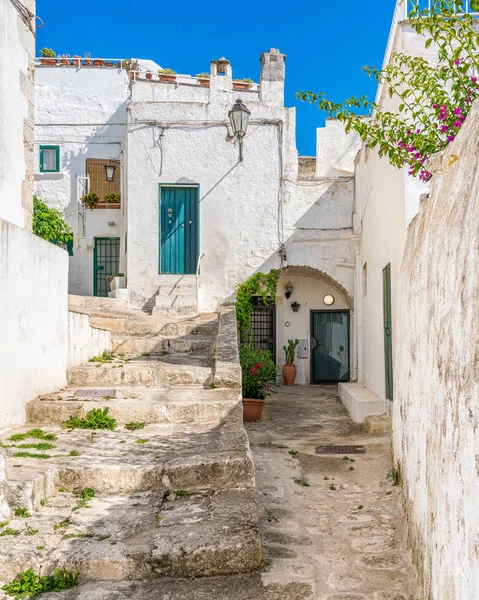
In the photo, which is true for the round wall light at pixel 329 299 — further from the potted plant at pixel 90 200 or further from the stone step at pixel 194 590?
the stone step at pixel 194 590

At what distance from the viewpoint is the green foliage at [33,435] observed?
15.9 feet

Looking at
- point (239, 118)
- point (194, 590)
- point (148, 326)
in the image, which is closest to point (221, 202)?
point (239, 118)

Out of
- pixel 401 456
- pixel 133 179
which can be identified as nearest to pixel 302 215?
pixel 133 179

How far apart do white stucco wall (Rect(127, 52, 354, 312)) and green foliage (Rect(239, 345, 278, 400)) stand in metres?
3.82

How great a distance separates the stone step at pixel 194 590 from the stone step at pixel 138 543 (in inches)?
1.9

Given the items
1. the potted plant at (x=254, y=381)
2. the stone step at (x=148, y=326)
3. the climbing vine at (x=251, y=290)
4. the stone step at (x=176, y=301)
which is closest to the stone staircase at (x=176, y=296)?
the stone step at (x=176, y=301)

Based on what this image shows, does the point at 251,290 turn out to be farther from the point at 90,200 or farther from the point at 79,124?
the point at 79,124

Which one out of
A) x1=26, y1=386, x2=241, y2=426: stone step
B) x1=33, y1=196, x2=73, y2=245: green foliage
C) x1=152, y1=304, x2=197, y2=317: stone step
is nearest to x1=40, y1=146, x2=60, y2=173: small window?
x1=33, y1=196, x2=73, y2=245: green foliage

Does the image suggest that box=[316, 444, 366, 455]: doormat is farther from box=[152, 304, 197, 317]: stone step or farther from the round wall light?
the round wall light

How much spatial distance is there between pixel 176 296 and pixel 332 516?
28.3 ft

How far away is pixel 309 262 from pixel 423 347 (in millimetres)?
9929

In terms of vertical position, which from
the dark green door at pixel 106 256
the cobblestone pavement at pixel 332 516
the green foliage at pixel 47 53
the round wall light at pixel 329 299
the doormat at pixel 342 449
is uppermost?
the green foliage at pixel 47 53

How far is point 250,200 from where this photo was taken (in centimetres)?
1352

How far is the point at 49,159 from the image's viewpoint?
16.2 metres
